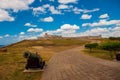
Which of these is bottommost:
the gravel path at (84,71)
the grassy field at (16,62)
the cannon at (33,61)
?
the grassy field at (16,62)

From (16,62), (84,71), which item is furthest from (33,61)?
(16,62)

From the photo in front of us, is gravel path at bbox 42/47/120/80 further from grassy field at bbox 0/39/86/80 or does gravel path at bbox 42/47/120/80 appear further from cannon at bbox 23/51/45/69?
grassy field at bbox 0/39/86/80

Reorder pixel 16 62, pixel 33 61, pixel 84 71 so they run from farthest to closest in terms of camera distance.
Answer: pixel 16 62, pixel 33 61, pixel 84 71

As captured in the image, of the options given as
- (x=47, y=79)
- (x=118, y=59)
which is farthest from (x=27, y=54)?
Result: (x=118, y=59)

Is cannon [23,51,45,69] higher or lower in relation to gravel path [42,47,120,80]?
higher

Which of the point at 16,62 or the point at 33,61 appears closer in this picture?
the point at 33,61

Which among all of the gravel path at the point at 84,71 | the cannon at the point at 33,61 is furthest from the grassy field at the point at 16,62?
the gravel path at the point at 84,71

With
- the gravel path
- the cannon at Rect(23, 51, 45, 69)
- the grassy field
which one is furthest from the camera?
the cannon at Rect(23, 51, 45, 69)

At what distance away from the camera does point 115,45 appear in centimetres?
3136

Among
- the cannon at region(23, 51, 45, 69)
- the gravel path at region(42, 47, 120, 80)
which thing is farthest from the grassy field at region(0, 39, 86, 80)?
the gravel path at region(42, 47, 120, 80)

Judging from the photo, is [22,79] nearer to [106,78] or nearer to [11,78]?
[11,78]

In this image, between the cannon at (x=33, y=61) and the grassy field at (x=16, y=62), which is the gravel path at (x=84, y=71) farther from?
the grassy field at (x=16, y=62)

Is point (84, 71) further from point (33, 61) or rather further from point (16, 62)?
point (16, 62)

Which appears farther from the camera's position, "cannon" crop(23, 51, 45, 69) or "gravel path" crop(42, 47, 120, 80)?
"cannon" crop(23, 51, 45, 69)
